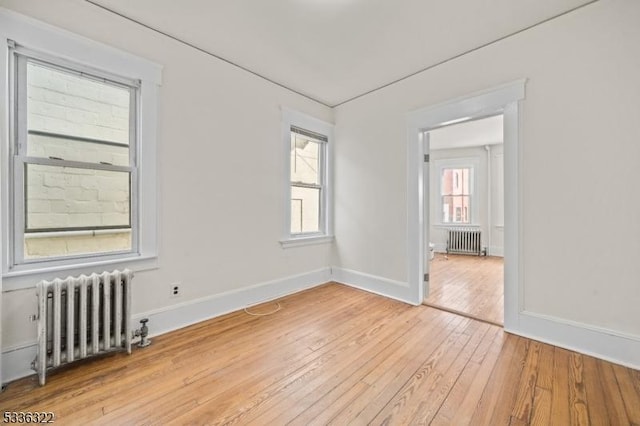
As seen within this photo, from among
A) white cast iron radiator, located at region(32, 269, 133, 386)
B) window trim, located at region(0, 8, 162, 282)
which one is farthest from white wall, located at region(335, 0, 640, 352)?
white cast iron radiator, located at region(32, 269, 133, 386)

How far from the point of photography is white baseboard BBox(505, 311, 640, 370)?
6.09 ft

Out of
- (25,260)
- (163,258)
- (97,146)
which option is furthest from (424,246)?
(25,260)

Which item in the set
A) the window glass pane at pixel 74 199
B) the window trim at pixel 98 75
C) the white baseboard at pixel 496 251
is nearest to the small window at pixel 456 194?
the white baseboard at pixel 496 251

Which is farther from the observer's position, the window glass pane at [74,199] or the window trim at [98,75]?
the window glass pane at [74,199]

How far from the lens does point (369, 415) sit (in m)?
1.43

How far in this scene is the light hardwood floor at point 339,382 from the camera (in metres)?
1.43

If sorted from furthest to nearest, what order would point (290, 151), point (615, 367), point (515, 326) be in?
1. point (290, 151)
2. point (515, 326)
3. point (615, 367)

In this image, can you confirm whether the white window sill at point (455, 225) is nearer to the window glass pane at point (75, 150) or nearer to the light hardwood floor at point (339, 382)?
the light hardwood floor at point (339, 382)

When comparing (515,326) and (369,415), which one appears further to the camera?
(515,326)

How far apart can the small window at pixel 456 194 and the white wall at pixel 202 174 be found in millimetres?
5187

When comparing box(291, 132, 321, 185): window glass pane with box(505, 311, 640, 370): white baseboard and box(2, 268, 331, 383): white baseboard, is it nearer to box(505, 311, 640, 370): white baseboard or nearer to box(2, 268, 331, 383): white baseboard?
box(2, 268, 331, 383): white baseboard

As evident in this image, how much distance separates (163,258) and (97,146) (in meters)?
1.06

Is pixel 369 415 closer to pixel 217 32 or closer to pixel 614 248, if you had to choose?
pixel 614 248

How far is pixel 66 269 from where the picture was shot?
6.25 feet
